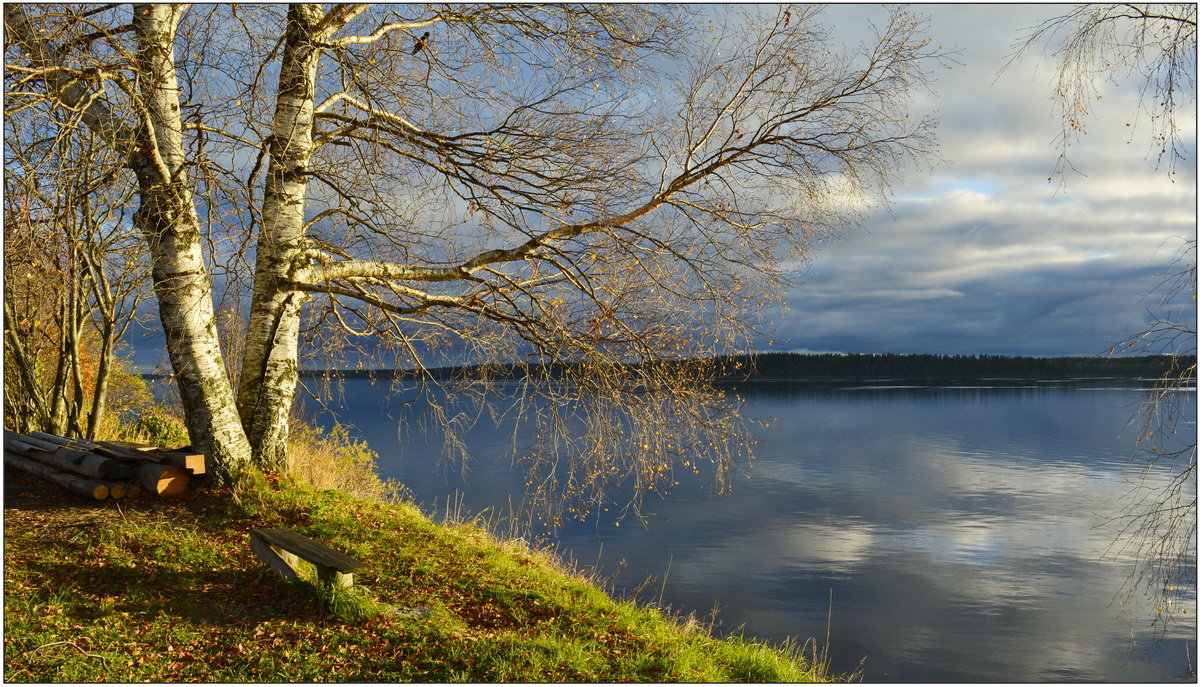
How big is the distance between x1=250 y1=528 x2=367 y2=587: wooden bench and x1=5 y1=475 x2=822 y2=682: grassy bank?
0.53ft

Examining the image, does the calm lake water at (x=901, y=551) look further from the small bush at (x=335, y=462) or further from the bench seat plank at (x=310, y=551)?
the bench seat plank at (x=310, y=551)

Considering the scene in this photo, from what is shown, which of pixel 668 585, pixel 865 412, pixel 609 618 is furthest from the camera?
pixel 865 412

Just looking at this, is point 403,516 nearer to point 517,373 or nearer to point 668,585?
point 517,373

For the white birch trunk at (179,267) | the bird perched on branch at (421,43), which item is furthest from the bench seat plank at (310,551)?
the bird perched on branch at (421,43)

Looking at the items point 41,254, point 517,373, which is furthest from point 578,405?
point 41,254

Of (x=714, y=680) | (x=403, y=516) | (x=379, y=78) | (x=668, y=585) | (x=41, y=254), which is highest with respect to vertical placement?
(x=379, y=78)

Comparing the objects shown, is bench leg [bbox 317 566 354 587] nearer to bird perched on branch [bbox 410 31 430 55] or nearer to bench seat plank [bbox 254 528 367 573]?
bench seat plank [bbox 254 528 367 573]

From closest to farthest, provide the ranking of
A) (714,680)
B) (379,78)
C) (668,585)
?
(714,680) → (379,78) → (668,585)

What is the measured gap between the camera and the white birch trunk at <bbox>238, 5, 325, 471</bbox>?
871cm

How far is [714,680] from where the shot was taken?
5953 mm

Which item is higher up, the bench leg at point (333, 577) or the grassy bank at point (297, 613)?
the bench leg at point (333, 577)

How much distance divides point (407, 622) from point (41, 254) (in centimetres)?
506

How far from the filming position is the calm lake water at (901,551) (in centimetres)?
1705

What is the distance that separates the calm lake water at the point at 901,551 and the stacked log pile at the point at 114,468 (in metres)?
2.28
